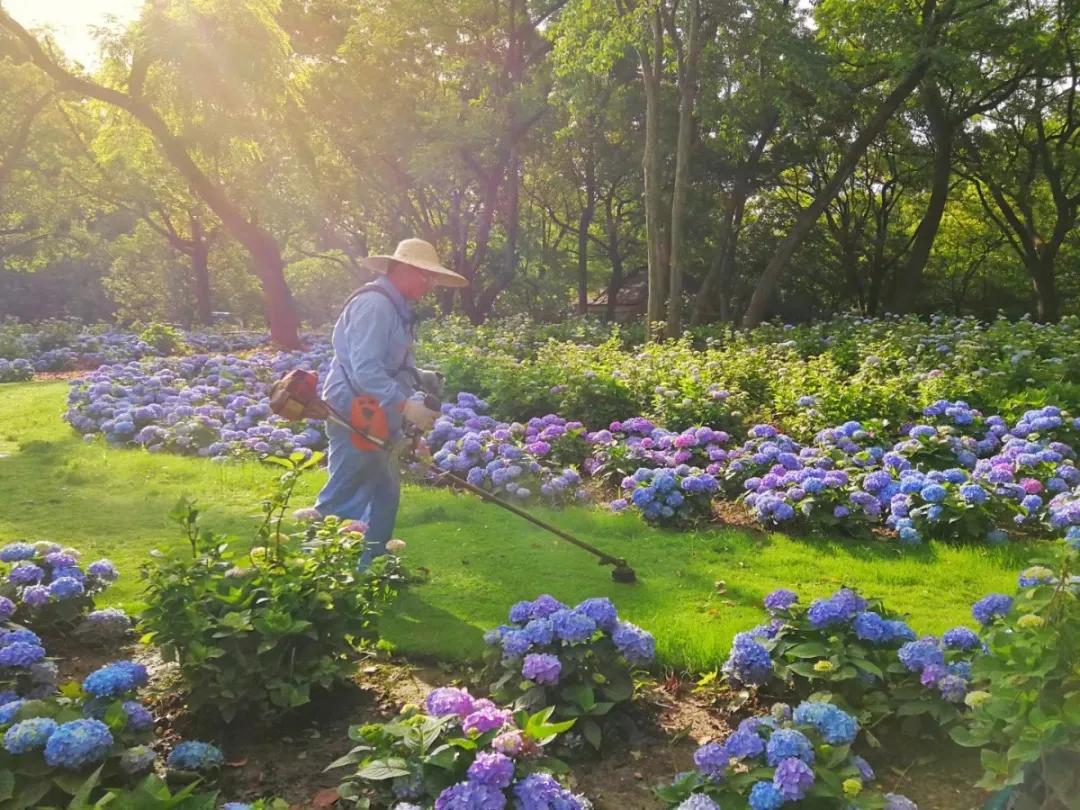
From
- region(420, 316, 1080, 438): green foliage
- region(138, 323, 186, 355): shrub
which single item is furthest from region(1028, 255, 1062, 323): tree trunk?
region(138, 323, 186, 355): shrub

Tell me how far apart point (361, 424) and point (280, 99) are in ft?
41.9

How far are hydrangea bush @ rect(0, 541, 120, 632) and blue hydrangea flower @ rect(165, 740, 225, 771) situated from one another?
4.42 ft

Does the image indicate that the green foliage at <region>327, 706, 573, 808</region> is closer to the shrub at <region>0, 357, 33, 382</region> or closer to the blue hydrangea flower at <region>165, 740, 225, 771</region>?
the blue hydrangea flower at <region>165, 740, 225, 771</region>

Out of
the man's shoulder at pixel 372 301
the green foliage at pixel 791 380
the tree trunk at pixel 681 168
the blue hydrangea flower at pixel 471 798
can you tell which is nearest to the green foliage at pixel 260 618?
the blue hydrangea flower at pixel 471 798

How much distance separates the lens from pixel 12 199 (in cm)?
2633

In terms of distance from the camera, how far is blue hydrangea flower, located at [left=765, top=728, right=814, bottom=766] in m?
2.25

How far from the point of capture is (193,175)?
14.7m

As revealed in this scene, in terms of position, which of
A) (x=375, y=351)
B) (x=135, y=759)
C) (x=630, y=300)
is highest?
(x=630, y=300)

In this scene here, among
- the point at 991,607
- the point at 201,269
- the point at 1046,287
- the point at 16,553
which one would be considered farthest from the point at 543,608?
the point at 201,269

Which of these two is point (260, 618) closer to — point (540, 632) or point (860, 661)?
point (540, 632)

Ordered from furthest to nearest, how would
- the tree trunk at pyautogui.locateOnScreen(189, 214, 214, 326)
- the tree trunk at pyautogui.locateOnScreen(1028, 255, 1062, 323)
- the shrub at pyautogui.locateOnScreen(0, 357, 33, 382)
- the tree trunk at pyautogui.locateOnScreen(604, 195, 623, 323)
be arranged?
the tree trunk at pyautogui.locateOnScreen(189, 214, 214, 326) < the tree trunk at pyautogui.locateOnScreen(604, 195, 623, 323) < the tree trunk at pyautogui.locateOnScreen(1028, 255, 1062, 323) < the shrub at pyautogui.locateOnScreen(0, 357, 33, 382)

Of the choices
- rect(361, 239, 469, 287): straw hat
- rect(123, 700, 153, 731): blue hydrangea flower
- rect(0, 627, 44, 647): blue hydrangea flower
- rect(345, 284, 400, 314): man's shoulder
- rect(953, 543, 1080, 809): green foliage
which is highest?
rect(361, 239, 469, 287): straw hat

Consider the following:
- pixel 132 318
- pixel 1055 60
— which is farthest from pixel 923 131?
pixel 132 318

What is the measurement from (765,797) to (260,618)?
5.73ft
